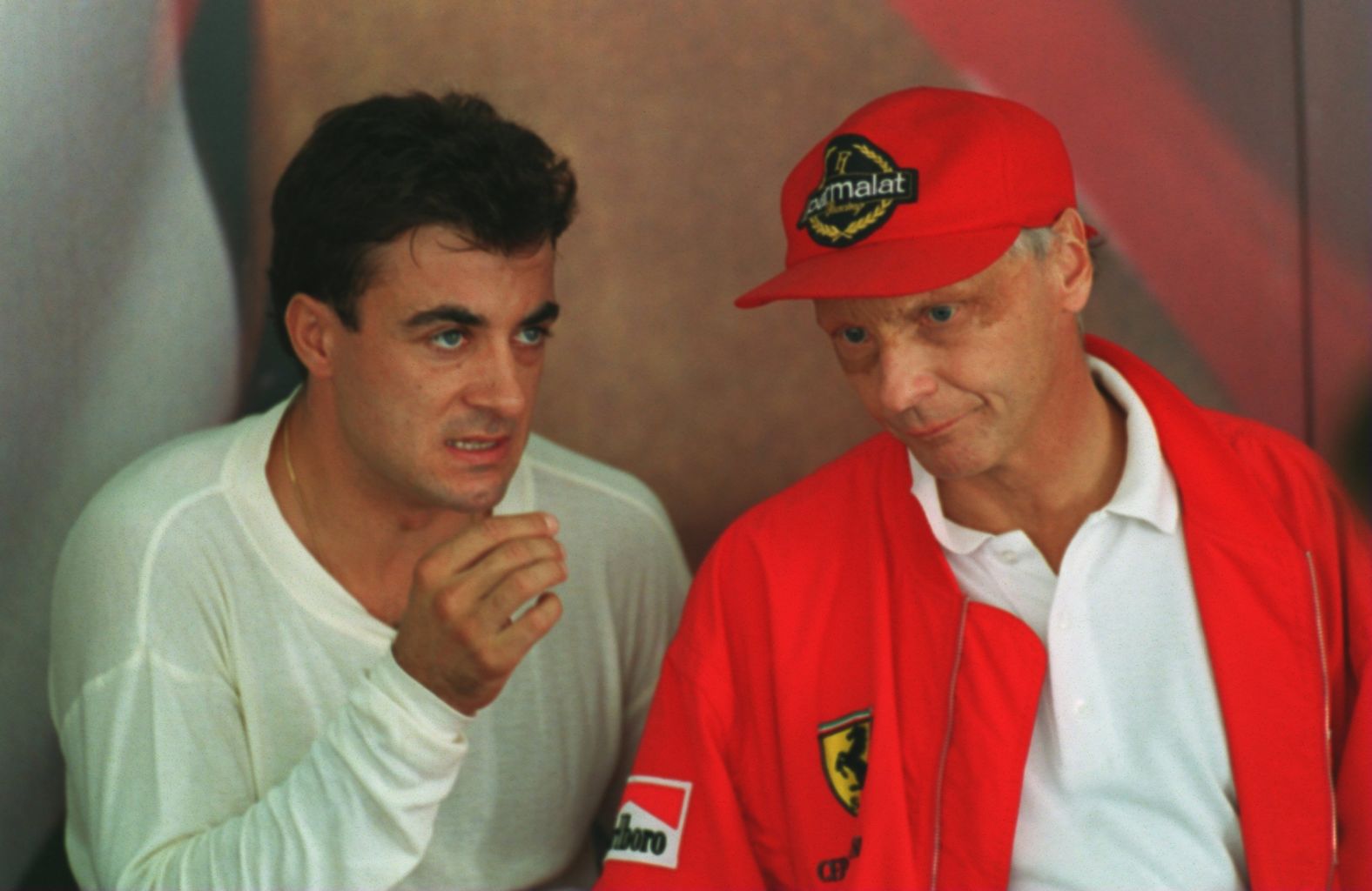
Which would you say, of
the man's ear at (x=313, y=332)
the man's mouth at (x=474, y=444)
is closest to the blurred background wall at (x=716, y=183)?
the man's ear at (x=313, y=332)

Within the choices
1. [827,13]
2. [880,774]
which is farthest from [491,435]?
[827,13]

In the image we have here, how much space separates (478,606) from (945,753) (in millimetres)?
501

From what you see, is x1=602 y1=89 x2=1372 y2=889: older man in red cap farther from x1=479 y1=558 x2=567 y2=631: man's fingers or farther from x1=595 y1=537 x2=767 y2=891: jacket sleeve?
x1=479 y1=558 x2=567 y2=631: man's fingers

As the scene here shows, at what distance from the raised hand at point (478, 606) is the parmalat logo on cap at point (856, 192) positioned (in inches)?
16.9

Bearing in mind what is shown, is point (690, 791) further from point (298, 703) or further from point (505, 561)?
point (298, 703)

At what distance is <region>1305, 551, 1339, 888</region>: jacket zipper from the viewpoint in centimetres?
147

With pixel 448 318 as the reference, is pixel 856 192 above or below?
above

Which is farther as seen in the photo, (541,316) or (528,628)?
(541,316)

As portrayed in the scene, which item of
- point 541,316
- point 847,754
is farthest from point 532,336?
point 847,754

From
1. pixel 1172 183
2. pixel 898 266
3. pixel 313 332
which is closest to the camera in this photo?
pixel 898 266

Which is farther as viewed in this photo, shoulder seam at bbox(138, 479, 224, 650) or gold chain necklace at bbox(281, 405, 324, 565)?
gold chain necklace at bbox(281, 405, 324, 565)

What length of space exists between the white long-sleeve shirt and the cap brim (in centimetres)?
58

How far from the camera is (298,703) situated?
1803 mm

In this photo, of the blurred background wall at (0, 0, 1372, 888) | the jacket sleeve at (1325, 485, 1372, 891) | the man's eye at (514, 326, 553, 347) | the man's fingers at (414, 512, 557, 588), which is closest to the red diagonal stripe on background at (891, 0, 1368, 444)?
the blurred background wall at (0, 0, 1372, 888)
